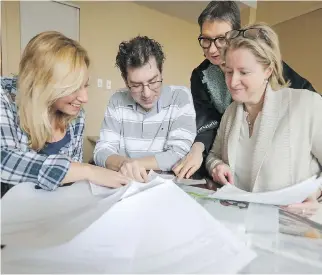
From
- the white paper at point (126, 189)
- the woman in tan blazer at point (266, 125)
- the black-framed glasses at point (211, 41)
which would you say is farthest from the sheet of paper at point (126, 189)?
the black-framed glasses at point (211, 41)

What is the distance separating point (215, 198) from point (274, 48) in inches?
20.2

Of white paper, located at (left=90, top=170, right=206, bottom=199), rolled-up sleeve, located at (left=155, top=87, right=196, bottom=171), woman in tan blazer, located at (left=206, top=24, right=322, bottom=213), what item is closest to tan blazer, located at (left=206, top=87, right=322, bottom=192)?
woman in tan blazer, located at (left=206, top=24, right=322, bottom=213)

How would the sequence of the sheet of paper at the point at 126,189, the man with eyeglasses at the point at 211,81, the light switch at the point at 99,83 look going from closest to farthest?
the sheet of paper at the point at 126,189, the man with eyeglasses at the point at 211,81, the light switch at the point at 99,83

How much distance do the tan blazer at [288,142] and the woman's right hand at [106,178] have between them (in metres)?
0.38

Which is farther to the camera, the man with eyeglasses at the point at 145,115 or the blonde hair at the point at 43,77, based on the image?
the man with eyeglasses at the point at 145,115

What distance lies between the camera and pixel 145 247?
411mm

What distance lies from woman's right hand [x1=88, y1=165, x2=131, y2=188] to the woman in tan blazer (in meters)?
0.29

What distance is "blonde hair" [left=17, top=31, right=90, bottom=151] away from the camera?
761 mm

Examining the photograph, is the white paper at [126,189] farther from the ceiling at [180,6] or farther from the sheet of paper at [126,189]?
the ceiling at [180,6]

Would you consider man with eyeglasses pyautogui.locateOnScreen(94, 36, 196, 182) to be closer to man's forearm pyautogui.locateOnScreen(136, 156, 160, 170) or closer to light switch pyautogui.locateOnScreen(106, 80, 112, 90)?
man's forearm pyautogui.locateOnScreen(136, 156, 160, 170)

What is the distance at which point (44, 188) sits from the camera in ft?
2.19

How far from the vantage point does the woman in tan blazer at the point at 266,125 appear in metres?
0.84

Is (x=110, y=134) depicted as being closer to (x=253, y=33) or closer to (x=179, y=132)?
(x=179, y=132)

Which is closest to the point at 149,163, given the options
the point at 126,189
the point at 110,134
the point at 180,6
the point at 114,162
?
the point at 114,162
